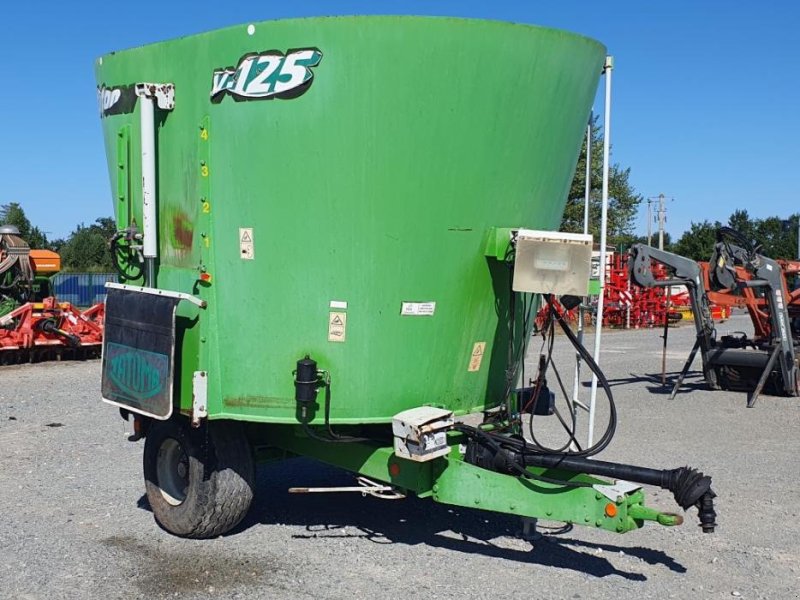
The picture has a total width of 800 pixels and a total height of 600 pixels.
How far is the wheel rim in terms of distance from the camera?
5.65 m

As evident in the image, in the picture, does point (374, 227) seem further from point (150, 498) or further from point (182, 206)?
point (150, 498)

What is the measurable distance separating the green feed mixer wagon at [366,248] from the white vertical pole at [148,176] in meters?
0.01

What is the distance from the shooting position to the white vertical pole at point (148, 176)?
5.13 meters

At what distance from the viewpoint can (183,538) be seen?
553 centimetres

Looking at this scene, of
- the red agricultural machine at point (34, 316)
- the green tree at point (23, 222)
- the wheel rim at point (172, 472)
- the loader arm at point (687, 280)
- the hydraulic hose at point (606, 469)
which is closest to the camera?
the hydraulic hose at point (606, 469)

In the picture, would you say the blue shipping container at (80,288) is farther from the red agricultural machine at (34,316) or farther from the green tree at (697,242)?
the green tree at (697,242)

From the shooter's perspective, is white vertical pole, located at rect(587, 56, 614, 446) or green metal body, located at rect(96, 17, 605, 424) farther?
white vertical pole, located at rect(587, 56, 614, 446)

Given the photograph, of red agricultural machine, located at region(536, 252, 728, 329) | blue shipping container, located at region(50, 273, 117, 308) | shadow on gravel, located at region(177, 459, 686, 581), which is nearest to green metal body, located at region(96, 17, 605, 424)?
shadow on gravel, located at region(177, 459, 686, 581)

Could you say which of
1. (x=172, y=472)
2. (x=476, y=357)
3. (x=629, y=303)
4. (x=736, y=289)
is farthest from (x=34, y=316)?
(x=629, y=303)

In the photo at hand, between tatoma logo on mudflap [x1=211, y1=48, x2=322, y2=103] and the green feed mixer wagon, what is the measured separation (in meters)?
0.01

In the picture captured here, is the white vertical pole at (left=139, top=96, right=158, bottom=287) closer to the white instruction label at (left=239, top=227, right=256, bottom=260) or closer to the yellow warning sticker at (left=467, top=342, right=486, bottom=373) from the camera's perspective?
the white instruction label at (left=239, top=227, right=256, bottom=260)

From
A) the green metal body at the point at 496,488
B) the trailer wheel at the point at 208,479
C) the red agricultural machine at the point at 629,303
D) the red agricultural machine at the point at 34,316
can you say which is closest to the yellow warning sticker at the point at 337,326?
the green metal body at the point at 496,488

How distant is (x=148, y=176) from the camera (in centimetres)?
523

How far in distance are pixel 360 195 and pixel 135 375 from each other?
6.12 feet
